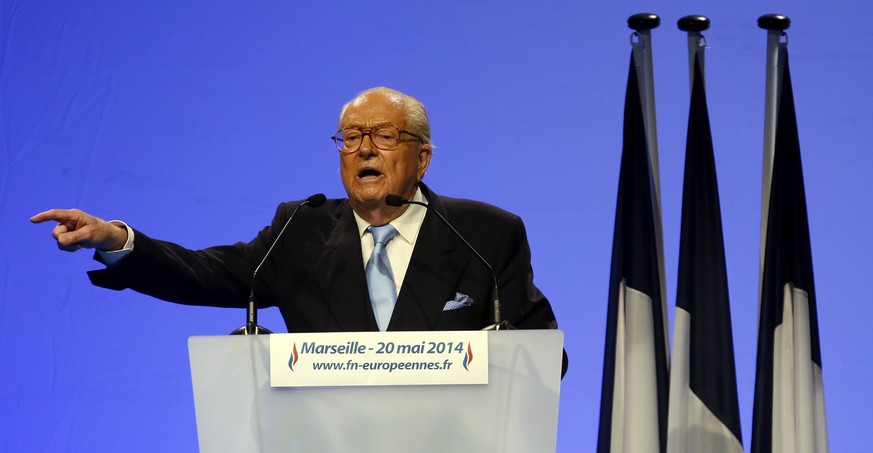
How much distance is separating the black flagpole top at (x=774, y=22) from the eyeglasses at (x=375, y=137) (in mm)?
1002

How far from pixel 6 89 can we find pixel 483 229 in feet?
5.96

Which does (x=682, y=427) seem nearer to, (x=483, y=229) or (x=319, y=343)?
(x=483, y=229)

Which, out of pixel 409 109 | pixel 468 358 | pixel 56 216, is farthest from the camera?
pixel 409 109

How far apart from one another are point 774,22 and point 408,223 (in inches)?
42.9

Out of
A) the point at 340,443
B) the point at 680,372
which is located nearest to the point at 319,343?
the point at 340,443

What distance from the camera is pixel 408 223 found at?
7.54 ft

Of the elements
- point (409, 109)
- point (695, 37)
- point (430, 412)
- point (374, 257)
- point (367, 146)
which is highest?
point (695, 37)

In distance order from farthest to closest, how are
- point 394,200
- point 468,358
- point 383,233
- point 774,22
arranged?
point 774,22 < point 383,233 < point 394,200 < point 468,358

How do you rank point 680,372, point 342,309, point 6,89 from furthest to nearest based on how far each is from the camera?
point 6,89
point 680,372
point 342,309

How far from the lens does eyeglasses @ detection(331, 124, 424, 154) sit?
2.29 m

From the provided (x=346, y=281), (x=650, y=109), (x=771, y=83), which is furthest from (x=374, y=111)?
(x=771, y=83)

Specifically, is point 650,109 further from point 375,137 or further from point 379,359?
point 379,359

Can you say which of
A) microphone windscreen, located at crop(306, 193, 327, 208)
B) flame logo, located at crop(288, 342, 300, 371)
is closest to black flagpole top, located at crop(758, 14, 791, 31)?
microphone windscreen, located at crop(306, 193, 327, 208)

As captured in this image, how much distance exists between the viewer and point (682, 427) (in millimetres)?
2438
